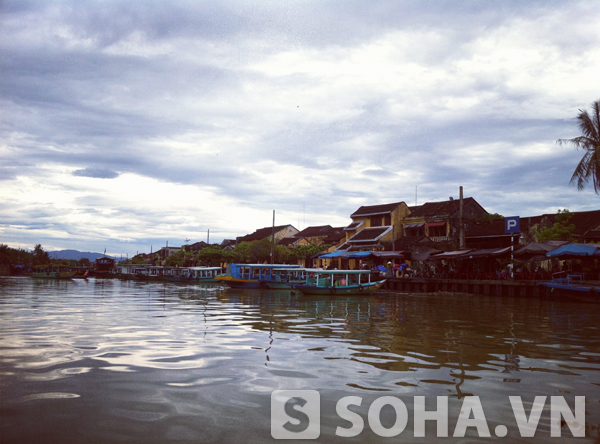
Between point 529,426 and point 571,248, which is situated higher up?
point 571,248

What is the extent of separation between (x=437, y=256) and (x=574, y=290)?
1175 cm

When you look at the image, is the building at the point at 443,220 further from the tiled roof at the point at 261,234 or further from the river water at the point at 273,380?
the river water at the point at 273,380

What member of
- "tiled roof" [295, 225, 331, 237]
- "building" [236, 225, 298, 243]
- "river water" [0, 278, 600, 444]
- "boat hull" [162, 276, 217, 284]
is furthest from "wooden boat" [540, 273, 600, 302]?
"building" [236, 225, 298, 243]

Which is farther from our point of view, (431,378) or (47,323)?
(47,323)

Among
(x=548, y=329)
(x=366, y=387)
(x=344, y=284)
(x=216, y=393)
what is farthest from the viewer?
(x=344, y=284)

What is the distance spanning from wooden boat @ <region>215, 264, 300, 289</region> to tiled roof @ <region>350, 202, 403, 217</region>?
1672 centimetres

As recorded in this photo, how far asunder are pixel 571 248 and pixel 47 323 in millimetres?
24937

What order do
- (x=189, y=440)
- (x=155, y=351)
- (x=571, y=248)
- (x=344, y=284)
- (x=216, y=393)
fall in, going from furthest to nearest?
(x=344, y=284) < (x=571, y=248) < (x=155, y=351) < (x=216, y=393) < (x=189, y=440)

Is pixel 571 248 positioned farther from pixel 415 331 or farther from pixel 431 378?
pixel 431 378

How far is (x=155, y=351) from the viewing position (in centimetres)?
841

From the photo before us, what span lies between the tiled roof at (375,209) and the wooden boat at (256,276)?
54.8ft

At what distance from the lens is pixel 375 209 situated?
52.3 metres

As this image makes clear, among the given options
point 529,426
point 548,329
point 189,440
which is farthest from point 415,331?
point 189,440

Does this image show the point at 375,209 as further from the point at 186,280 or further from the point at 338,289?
the point at 338,289
